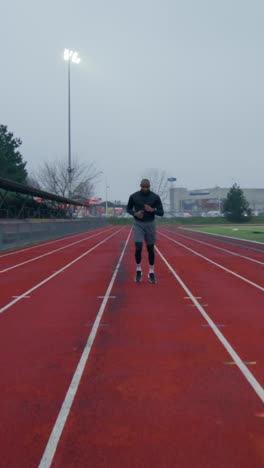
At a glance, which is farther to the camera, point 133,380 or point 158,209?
point 158,209

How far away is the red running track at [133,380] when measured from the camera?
279cm

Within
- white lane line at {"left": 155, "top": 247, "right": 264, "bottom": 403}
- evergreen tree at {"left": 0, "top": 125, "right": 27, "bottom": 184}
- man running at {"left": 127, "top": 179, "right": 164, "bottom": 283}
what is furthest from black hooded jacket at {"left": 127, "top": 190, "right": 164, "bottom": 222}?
evergreen tree at {"left": 0, "top": 125, "right": 27, "bottom": 184}

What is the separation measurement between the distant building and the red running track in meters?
130

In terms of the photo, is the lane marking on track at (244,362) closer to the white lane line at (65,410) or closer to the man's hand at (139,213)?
the white lane line at (65,410)

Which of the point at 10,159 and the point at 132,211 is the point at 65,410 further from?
the point at 10,159

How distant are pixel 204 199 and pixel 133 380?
5688 inches

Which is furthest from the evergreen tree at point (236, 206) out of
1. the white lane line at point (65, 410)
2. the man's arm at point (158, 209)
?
the white lane line at point (65, 410)

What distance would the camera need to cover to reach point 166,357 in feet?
14.9

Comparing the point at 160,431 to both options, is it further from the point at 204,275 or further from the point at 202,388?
the point at 204,275

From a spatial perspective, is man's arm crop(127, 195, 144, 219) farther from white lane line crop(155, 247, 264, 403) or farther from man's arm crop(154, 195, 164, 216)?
white lane line crop(155, 247, 264, 403)

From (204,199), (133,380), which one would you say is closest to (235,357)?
(133,380)

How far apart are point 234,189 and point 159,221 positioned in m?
14.4

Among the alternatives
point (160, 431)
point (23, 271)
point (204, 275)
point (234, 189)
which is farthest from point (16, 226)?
point (234, 189)

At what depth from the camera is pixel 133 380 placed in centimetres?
391
